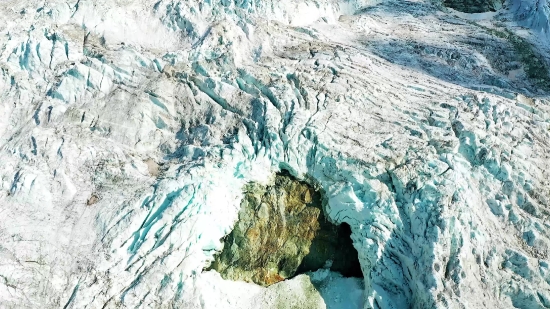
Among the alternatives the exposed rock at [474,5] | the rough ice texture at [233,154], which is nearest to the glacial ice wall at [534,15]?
the exposed rock at [474,5]

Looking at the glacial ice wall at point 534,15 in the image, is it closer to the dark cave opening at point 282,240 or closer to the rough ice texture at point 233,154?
the rough ice texture at point 233,154

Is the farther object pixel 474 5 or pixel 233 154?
pixel 474 5

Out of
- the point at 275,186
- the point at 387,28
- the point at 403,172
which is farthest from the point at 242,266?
the point at 387,28

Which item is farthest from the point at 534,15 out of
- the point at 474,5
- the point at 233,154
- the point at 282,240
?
the point at 282,240

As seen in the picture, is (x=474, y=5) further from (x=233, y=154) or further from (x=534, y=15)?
(x=233, y=154)

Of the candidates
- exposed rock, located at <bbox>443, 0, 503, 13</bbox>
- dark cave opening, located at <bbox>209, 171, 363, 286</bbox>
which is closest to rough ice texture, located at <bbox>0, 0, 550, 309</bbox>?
dark cave opening, located at <bbox>209, 171, 363, 286</bbox>

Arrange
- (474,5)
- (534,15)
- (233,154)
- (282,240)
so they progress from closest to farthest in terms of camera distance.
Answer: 1. (282,240)
2. (233,154)
3. (534,15)
4. (474,5)
